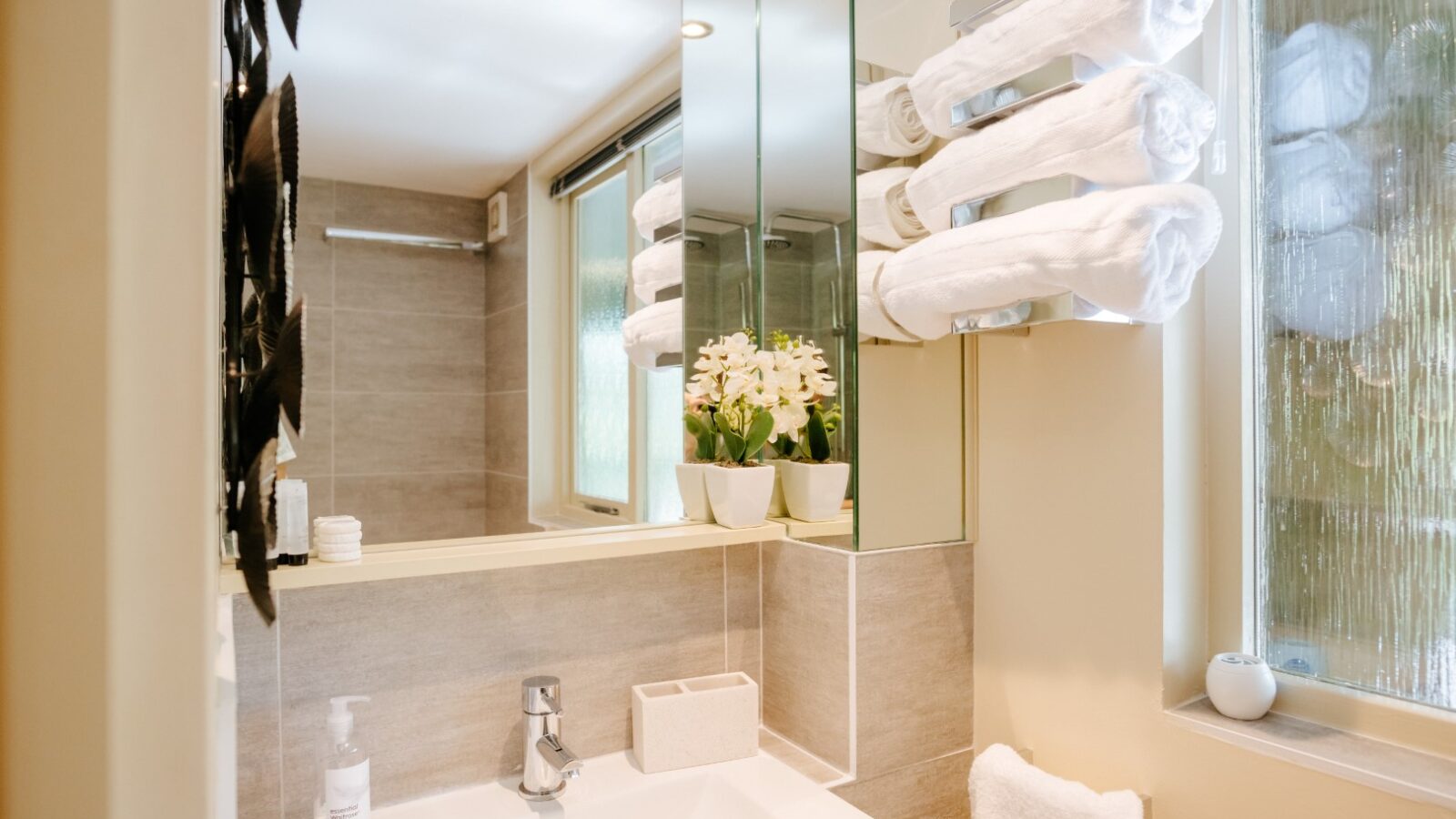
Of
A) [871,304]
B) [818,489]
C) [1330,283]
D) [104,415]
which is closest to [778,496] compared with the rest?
[818,489]

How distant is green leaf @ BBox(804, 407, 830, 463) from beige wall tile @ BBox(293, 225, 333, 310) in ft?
2.20

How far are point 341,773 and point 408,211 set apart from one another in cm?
65

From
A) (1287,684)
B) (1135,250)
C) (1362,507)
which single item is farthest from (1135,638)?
(1135,250)

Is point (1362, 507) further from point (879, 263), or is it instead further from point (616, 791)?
point (616, 791)

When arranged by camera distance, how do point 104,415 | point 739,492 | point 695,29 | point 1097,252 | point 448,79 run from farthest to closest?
point 695,29 → point 739,492 → point 448,79 → point 1097,252 → point 104,415

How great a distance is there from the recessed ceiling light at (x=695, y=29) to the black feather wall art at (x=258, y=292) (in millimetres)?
851

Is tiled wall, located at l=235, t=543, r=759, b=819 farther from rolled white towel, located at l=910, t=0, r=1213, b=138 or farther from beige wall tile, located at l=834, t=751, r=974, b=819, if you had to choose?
rolled white towel, located at l=910, t=0, r=1213, b=138

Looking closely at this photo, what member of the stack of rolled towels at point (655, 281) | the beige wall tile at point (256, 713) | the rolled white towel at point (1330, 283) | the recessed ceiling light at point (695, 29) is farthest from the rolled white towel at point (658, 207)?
the rolled white towel at point (1330, 283)

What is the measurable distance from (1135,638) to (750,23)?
1.07 metres

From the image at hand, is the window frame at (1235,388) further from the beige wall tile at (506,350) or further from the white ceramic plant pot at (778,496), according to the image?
the beige wall tile at (506,350)

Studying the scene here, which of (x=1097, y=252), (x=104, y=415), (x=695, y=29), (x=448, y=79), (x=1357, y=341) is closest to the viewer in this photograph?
(x=104, y=415)

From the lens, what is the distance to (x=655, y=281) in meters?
1.19

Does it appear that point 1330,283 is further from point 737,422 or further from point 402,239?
point 402,239

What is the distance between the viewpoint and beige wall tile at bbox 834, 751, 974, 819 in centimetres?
110
